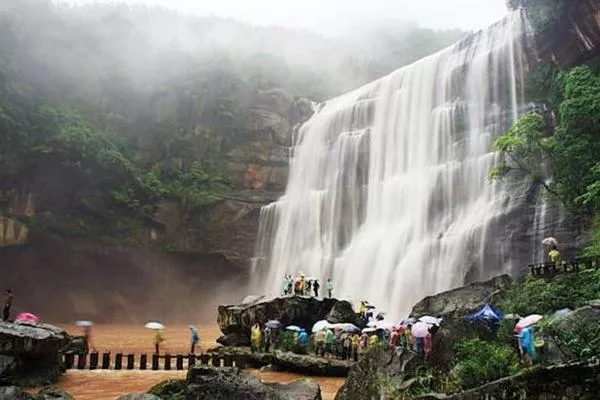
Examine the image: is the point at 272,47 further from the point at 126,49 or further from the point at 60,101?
the point at 60,101

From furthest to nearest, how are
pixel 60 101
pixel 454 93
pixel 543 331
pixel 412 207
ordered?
pixel 60 101 → pixel 454 93 → pixel 412 207 → pixel 543 331

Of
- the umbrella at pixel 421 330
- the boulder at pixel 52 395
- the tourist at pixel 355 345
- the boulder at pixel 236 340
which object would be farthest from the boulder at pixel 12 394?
the boulder at pixel 236 340

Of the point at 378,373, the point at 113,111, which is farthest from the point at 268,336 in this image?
the point at 113,111

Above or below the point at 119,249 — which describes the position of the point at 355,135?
above

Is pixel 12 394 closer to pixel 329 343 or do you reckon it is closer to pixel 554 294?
pixel 329 343

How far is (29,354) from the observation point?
574 inches

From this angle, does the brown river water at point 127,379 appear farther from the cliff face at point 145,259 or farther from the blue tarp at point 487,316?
the cliff face at point 145,259

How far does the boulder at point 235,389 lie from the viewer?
8977 mm

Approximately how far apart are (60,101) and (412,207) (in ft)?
82.4

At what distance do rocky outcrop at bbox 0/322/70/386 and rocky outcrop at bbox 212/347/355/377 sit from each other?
5321mm

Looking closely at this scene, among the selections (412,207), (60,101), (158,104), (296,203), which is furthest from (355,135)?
(60,101)

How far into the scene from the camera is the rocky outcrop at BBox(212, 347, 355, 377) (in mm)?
17016

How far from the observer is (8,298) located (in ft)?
68.1

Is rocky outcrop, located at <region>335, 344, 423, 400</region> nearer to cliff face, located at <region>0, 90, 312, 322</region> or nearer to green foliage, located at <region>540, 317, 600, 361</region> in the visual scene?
green foliage, located at <region>540, 317, 600, 361</region>
